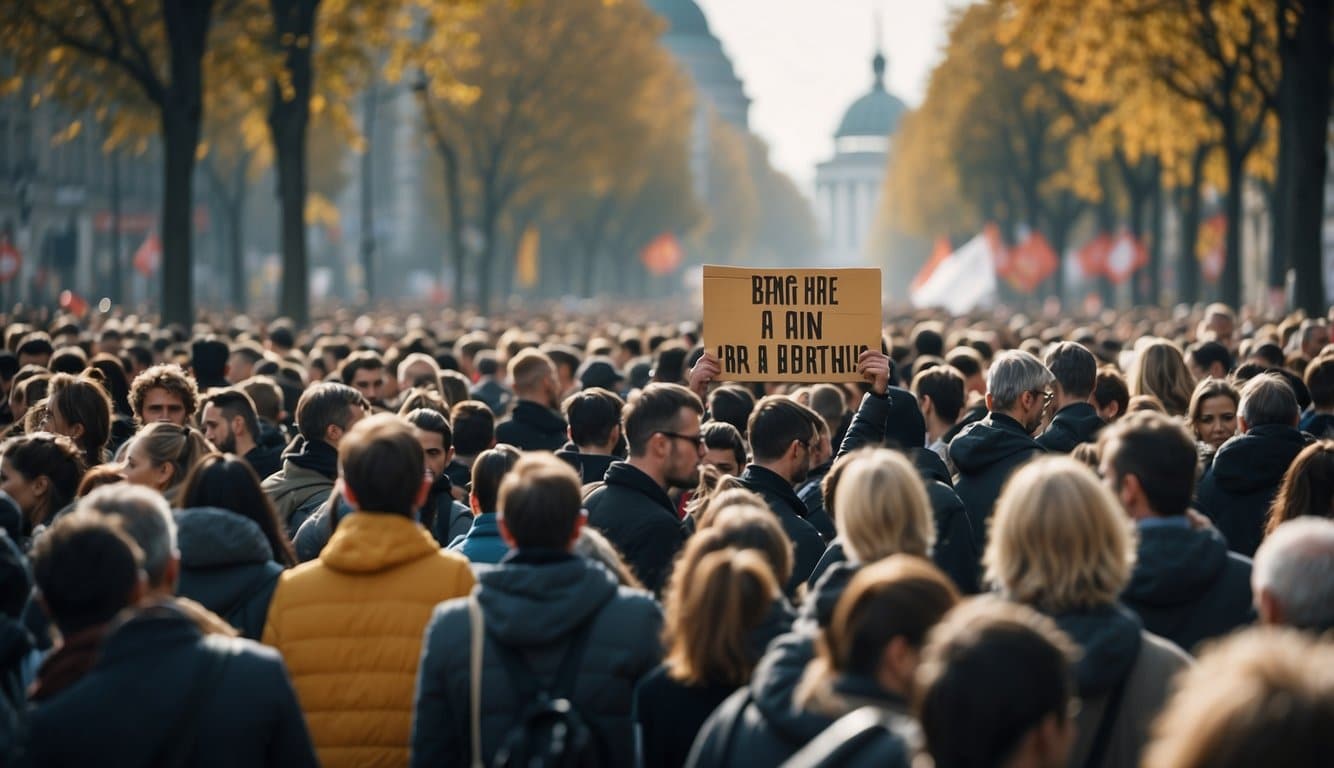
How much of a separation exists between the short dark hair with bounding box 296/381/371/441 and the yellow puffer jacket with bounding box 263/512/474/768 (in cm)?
300

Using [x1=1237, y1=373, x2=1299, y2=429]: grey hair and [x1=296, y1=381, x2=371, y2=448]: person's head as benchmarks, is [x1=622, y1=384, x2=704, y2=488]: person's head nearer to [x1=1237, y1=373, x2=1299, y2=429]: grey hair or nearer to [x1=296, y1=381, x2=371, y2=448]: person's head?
[x1=296, y1=381, x2=371, y2=448]: person's head

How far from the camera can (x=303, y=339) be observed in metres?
21.6

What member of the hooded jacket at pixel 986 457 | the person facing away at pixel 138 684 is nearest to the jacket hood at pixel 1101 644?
the person facing away at pixel 138 684

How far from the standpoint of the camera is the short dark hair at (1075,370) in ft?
30.1

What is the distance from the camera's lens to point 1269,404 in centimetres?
834

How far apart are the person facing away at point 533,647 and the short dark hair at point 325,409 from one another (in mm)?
3419

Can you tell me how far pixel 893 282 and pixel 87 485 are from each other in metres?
172

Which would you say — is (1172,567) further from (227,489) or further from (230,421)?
(230,421)

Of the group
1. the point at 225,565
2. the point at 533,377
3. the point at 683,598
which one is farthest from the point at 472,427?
the point at 683,598

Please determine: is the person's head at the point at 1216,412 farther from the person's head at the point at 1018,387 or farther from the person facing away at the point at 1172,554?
the person facing away at the point at 1172,554

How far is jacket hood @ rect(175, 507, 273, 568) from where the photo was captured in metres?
5.88

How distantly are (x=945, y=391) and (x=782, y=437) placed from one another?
85.3 inches

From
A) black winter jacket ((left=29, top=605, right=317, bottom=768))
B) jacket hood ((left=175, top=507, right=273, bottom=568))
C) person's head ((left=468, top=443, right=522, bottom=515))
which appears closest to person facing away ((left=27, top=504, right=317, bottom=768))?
black winter jacket ((left=29, top=605, right=317, bottom=768))

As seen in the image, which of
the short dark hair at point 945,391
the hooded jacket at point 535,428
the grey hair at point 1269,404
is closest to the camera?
the grey hair at point 1269,404
